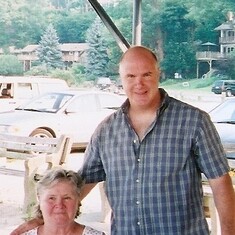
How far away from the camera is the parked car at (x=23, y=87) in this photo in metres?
10.8

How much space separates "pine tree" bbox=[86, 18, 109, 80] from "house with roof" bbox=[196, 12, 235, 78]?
67.6 inches

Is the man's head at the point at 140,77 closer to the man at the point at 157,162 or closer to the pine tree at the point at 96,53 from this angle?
the man at the point at 157,162

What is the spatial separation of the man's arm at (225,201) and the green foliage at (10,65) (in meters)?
9.17

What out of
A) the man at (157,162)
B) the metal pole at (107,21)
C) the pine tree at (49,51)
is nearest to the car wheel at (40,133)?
the pine tree at (49,51)

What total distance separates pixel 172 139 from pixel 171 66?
8055 millimetres

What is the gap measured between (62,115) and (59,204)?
7.55 meters

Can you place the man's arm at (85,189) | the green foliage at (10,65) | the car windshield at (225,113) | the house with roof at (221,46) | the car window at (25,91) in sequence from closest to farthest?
the man's arm at (85,189) → the car windshield at (225,113) → the house with roof at (221,46) → the car window at (25,91) → the green foliage at (10,65)

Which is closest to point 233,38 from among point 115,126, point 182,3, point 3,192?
point 182,3

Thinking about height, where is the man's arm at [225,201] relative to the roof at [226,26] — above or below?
below

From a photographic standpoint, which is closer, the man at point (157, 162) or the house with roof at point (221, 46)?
the man at point (157, 162)

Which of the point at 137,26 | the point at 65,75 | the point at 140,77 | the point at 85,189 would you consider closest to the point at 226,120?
the point at 137,26

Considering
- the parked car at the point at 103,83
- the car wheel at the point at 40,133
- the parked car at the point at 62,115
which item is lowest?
the car wheel at the point at 40,133

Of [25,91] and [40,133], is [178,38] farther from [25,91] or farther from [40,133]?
[40,133]

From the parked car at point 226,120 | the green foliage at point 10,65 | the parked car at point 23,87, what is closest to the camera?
the parked car at point 226,120
